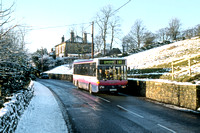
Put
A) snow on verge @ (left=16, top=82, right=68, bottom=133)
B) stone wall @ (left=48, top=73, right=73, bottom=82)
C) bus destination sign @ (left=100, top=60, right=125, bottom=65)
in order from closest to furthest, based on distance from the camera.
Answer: snow on verge @ (left=16, top=82, right=68, bottom=133) < bus destination sign @ (left=100, top=60, right=125, bottom=65) < stone wall @ (left=48, top=73, right=73, bottom=82)

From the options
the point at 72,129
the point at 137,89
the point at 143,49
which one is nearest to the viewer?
the point at 72,129

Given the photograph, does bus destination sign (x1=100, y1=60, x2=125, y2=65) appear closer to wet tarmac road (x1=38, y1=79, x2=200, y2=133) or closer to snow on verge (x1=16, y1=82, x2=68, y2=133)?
wet tarmac road (x1=38, y1=79, x2=200, y2=133)

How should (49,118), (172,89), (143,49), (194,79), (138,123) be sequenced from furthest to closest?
(143,49)
(194,79)
(172,89)
(49,118)
(138,123)

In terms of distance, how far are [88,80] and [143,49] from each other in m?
34.2

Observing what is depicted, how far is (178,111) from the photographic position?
1104cm

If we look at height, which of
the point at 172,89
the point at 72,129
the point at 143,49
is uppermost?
the point at 143,49

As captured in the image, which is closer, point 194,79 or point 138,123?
point 138,123

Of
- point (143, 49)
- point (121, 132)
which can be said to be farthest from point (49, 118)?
point (143, 49)

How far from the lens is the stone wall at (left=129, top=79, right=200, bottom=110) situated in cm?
1122

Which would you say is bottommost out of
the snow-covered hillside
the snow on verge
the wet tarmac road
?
the wet tarmac road

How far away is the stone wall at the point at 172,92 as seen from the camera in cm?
1122

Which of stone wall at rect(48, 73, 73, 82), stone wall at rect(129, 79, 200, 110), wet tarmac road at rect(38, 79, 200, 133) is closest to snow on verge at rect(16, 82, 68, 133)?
wet tarmac road at rect(38, 79, 200, 133)

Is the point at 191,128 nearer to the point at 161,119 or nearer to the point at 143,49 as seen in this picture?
the point at 161,119

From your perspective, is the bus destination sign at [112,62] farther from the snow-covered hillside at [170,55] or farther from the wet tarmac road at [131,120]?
the snow-covered hillside at [170,55]
